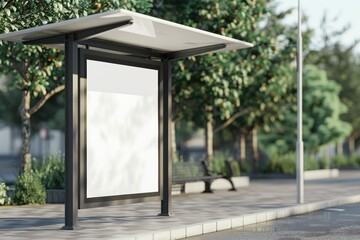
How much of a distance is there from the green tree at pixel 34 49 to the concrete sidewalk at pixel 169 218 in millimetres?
3093

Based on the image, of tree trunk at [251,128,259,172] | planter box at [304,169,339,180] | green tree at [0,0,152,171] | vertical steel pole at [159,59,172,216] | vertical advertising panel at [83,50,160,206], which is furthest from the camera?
tree trunk at [251,128,259,172]

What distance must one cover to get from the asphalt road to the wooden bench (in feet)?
15.1

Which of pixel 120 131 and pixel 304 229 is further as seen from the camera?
pixel 120 131

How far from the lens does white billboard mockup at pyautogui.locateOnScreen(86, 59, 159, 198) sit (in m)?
12.0

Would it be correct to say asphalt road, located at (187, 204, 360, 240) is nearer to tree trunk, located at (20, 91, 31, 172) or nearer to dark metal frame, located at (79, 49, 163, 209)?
dark metal frame, located at (79, 49, 163, 209)

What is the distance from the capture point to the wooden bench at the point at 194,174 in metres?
19.1

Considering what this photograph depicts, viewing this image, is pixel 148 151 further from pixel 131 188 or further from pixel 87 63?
pixel 87 63

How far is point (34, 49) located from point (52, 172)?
3352 mm

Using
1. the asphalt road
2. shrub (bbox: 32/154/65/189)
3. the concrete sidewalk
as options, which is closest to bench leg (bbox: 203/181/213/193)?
the concrete sidewalk

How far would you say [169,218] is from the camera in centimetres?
1314

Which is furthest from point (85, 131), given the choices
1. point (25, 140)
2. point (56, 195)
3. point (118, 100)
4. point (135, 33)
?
point (25, 140)

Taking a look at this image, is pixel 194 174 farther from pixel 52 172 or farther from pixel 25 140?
pixel 25 140

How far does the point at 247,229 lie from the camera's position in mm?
12555

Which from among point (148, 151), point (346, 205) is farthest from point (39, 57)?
point (346, 205)
